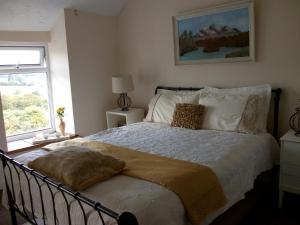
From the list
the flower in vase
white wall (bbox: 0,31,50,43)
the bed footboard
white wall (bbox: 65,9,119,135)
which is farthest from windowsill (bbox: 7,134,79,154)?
white wall (bbox: 0,31,50,43)

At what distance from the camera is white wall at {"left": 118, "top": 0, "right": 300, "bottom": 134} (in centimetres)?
275

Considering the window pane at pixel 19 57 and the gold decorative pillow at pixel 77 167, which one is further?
the window pane at pixel 19 57

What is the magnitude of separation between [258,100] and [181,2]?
156cm

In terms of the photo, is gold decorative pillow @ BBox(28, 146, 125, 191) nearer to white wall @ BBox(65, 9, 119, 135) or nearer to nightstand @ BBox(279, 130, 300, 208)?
nightstand @ BBox(279, 130, 300, 208)

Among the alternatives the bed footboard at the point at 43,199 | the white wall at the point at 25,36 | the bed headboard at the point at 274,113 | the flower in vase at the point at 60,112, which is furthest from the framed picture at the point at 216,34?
the bed footboard at the point at 43,199

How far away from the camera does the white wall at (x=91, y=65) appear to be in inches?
144

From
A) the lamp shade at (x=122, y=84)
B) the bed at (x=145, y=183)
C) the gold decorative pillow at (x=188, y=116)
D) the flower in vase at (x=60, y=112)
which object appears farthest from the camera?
the lamp shade at (x=122, y=84)

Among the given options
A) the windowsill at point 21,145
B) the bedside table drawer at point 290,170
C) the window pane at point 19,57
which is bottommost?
the bedside table drawer at point 290,170

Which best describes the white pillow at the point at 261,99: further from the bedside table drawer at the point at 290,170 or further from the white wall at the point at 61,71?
the white wall at the point at 61,71

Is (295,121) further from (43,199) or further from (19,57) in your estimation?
(19,57)

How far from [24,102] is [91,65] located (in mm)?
1001

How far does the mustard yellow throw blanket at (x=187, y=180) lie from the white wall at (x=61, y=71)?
6.45 feet

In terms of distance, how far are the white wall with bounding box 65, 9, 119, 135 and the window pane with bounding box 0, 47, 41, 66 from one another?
21.0 inches

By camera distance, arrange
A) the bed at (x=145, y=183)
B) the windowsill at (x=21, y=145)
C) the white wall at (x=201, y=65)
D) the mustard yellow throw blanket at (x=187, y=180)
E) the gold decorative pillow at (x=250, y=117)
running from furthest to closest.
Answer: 1. the windowsill at (x=21, y=145)
2. the white wall at (x=201, y=65)
3. the gold decorative pillow at (x=250, y=117)
4. the mustard yellow throw blanket at (x=187, y=180)
5. the bed at (x=145, y=183)
